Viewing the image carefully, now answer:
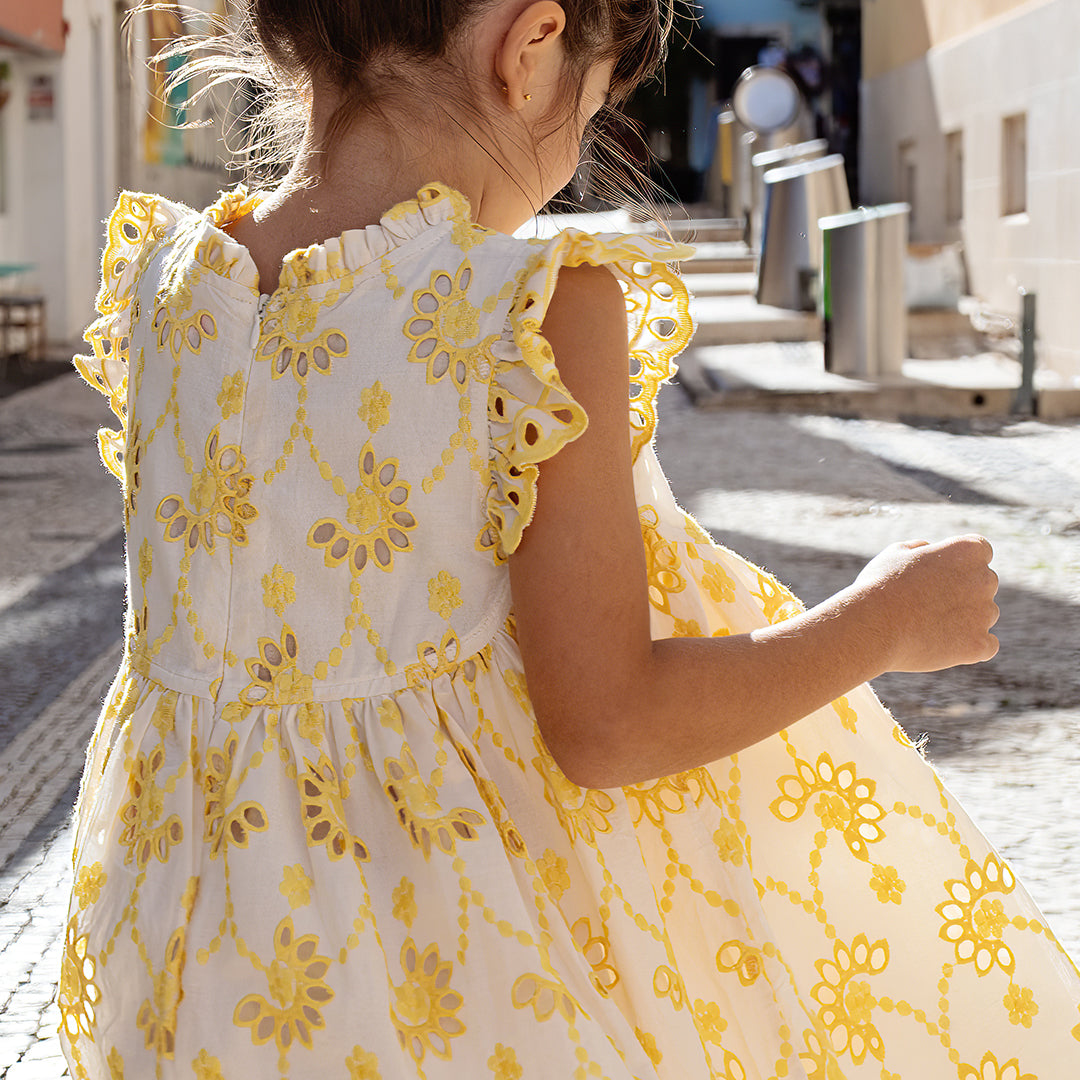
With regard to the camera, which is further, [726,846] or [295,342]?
[726,846]

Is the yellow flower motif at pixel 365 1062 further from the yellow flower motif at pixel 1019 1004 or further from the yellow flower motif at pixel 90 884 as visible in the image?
the yellow flower motif at pixel 1019 1004

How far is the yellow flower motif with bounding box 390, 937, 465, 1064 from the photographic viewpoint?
0.96m

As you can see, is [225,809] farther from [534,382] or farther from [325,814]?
[534,382]

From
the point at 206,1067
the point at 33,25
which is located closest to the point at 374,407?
the point at 206,1067

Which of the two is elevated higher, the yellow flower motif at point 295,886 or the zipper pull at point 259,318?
the zipper pull at point 259,318

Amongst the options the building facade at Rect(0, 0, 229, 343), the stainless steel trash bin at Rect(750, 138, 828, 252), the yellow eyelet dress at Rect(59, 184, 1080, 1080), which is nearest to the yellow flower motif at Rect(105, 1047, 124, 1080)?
the yellow eyelet dress at Rect(59, 184, 1080, 1080)

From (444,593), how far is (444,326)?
18 cm

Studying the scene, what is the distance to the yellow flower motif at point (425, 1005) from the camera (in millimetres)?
964

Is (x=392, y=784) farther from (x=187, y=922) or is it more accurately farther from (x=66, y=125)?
(x=66, y=125)

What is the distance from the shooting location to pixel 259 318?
103cm

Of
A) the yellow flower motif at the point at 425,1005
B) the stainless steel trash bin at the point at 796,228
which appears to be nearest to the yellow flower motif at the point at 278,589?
the yellow flower motif at the point at 425,1005

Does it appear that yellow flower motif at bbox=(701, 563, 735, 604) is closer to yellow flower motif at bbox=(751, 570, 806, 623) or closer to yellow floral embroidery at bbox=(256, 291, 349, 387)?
yellow flower motif at bbox=(751, 570, 806, 623)

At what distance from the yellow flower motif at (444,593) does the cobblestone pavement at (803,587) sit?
131 cm

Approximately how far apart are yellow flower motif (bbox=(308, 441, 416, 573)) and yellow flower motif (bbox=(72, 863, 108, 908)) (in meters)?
0.32
